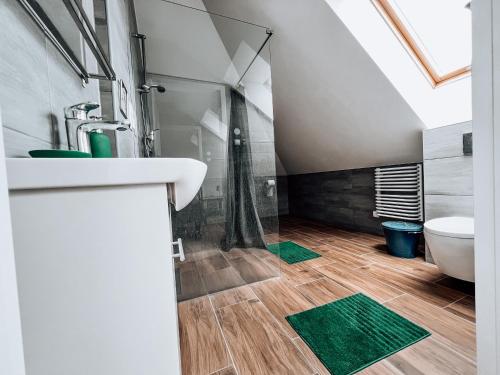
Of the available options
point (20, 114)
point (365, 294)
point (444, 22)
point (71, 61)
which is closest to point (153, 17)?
point (71, 61)

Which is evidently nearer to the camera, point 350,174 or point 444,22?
point 444,22

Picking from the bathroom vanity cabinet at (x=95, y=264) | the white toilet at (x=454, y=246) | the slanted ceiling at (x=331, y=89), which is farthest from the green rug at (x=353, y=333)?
the slanted ceiling at (x=331, y=89)

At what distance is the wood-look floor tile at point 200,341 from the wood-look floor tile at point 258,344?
0.16ft

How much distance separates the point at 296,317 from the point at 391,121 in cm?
194

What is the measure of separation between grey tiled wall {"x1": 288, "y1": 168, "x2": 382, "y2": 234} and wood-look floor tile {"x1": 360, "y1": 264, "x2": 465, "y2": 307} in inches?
43.2

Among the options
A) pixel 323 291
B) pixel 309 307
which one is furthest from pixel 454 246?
pixel 309 307

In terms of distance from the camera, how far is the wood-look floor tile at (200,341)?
2.98 ft

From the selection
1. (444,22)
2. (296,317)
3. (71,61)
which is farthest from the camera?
(444,22)

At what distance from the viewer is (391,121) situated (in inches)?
78.9

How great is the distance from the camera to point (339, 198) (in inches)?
127

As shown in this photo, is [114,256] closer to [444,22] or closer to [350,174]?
[444,22]

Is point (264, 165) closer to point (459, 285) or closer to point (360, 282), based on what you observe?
point (360, 282)

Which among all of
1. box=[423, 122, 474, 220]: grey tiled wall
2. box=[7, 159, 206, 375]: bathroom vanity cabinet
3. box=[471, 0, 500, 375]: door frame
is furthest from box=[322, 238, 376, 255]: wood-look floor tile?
box=[7, 159, 206, 375]: bathroom vanity cabinet

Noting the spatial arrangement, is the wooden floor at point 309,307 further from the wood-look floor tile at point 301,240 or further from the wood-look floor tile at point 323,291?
the wood-look floor tile at point 301,240
